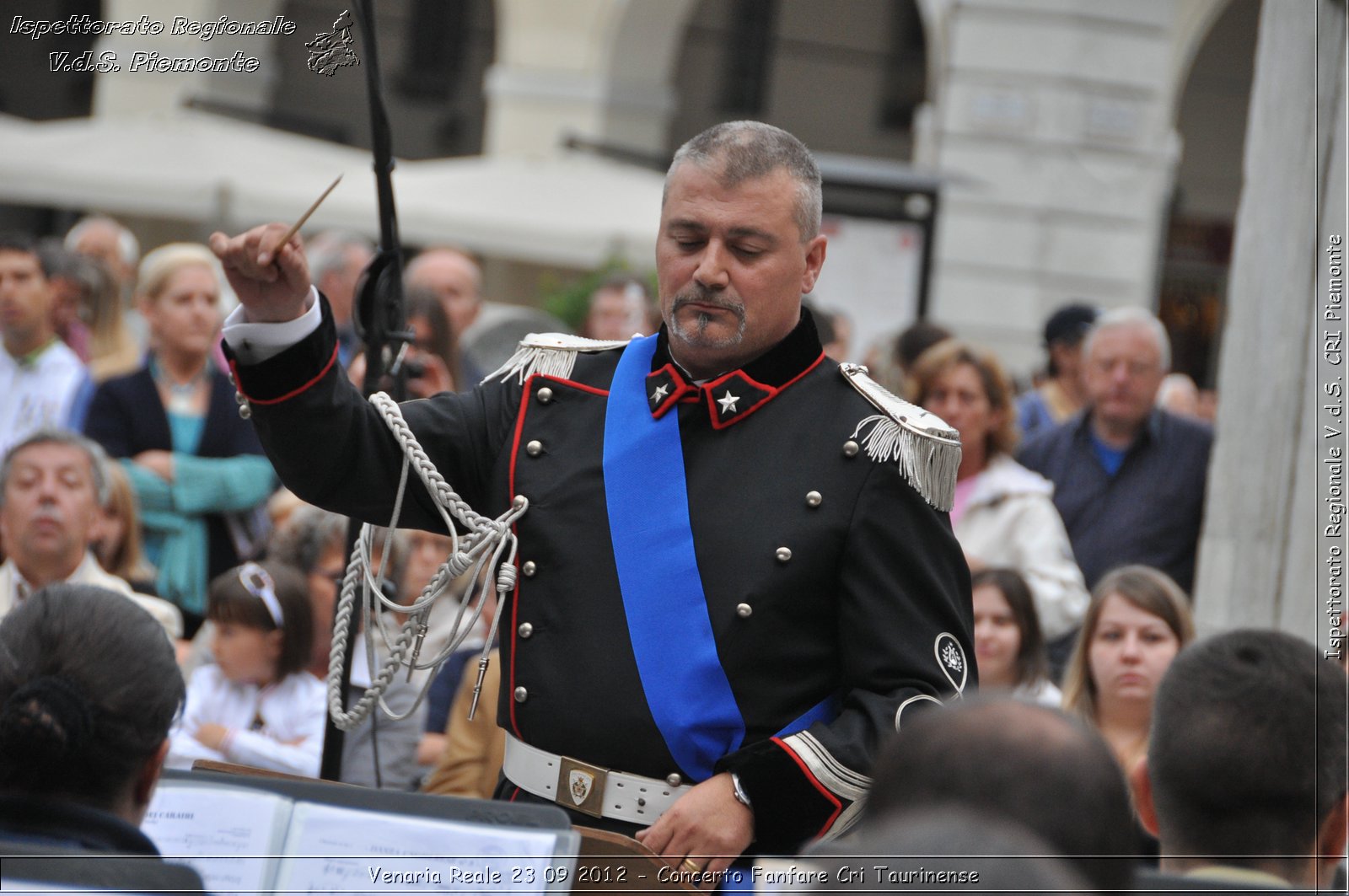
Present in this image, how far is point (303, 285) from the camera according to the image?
2676mm

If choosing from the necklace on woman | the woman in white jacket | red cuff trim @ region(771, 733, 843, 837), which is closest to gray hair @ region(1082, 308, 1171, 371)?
the woman in white jacket

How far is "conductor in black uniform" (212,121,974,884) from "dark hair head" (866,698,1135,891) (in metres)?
→ 0.90

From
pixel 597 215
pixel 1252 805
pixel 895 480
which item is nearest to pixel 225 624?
pixel 895 480

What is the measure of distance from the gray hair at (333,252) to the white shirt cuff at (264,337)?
363cm

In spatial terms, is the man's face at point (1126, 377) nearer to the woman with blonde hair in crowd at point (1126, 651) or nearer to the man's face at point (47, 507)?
the woman with blonde hair in crowd at point (1126, 651)

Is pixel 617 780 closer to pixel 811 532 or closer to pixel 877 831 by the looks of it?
pixel 811 532

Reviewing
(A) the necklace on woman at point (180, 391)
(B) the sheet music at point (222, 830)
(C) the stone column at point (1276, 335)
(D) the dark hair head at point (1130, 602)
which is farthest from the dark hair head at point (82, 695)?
(A) the necklace on woman at point (180, 391)

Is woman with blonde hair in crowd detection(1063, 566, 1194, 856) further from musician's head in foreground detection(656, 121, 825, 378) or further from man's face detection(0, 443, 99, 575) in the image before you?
man's face detection(0, 443, 99, 575)

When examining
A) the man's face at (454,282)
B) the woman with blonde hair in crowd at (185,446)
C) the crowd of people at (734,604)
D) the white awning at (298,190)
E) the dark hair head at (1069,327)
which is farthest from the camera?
the white awning at (298,190)

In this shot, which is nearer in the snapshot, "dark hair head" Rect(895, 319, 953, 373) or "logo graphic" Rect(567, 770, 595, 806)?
"logo graphic" Rect(567, 770, 595, 806)

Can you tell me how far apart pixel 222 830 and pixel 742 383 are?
1.03 meters

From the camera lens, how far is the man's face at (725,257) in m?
2.71

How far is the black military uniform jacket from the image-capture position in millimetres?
2600

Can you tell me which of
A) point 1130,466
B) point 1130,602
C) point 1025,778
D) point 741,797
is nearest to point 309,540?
point 1130,602
